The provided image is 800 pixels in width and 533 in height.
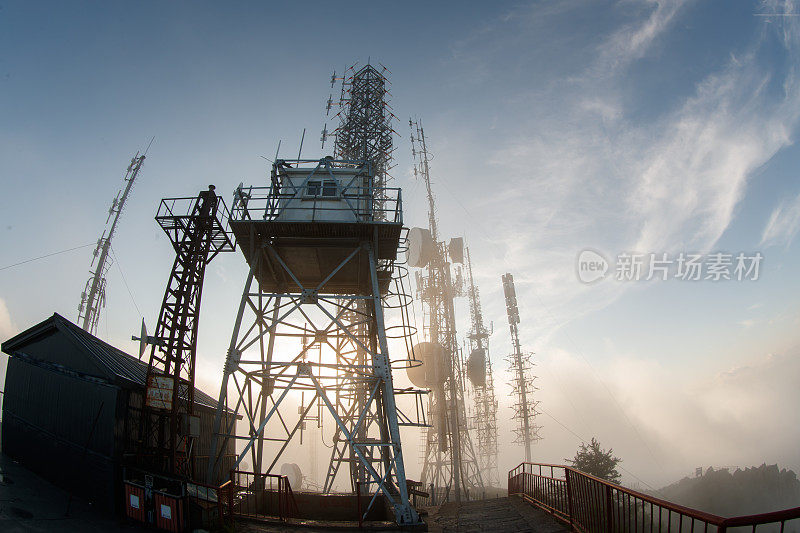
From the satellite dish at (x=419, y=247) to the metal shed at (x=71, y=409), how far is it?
25058mm

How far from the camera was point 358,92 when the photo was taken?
95.6ft

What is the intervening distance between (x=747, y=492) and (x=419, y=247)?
37028 mm

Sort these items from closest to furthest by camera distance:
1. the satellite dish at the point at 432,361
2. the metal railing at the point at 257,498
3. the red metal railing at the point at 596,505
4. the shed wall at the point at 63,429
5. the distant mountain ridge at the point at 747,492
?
the red metal railing at the point at 596,505, the metal railing at the point at 257,498, the shed wall at the point at 63,429, the satellite dish at the point at 432,361, the distant mountain ridge at the point at 747,492

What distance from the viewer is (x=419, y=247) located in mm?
39562

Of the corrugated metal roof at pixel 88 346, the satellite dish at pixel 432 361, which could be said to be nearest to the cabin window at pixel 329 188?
the corrugated metal roof at pixel 88 346

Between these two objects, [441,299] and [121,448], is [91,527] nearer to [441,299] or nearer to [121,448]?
[121,448]

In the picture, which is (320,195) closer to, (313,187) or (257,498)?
(313,187)

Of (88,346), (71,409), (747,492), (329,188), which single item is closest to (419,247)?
(329,188)

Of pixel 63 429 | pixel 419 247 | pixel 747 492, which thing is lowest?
pixel 747 492

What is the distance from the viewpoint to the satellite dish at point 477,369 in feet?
151

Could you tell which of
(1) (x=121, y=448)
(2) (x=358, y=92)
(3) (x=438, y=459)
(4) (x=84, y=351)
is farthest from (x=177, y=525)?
(3) (x=438, y=459)

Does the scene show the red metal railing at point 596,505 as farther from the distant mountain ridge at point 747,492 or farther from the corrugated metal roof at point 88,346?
the distant mountain ridge at point 747,492

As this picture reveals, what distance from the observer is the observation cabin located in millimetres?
15789

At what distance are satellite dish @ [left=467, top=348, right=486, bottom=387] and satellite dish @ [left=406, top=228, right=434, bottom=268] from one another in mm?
11569
